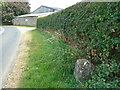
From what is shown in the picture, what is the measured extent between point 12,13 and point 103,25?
41.0 meters

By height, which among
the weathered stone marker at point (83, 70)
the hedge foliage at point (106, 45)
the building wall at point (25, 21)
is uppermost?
the hedge foliage at point (106, 45)

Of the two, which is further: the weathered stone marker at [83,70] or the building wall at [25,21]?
the building wall at [25,21]

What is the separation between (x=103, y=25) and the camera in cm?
315

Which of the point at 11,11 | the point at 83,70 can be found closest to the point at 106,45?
the point at 83,70

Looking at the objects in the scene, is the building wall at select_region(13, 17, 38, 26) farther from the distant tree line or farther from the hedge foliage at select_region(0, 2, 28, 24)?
the distant tree line

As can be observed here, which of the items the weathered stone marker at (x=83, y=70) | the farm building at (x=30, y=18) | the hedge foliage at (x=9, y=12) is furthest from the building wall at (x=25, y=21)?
the weathered stone marker at (x=83, y=70)

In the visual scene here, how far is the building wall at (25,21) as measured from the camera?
34.2m

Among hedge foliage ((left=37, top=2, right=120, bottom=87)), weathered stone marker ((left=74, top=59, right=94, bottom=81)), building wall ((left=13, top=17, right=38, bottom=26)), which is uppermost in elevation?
hedge foliage ((left=37, top=2, right=120, bottom=87))

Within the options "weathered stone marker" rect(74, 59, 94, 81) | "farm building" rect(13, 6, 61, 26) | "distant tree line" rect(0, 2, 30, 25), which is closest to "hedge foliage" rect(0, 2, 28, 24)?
"distant tree line" rect(0, 2, 30, 25)

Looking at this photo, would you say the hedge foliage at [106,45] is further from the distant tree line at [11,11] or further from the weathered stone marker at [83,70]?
the distant tree line at [11,11]

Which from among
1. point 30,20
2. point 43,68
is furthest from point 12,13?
point 43,68

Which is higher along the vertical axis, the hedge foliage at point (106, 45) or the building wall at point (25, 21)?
the hedge foliage at point (106, 45)

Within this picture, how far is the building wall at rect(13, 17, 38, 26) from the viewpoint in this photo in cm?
3419

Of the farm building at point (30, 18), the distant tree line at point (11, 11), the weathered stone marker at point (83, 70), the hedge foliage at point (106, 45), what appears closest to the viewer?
the hedge foliage at point (106, 45)
